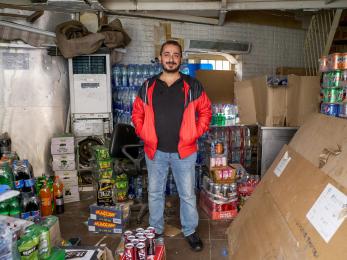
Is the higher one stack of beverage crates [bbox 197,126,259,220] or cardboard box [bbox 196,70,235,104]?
cardboard box [bbox 196,70,235,104]

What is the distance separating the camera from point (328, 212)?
1.49m

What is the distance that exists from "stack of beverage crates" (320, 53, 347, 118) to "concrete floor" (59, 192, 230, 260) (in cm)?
152

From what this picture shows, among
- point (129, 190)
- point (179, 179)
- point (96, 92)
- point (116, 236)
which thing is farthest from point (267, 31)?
point (116, 236)

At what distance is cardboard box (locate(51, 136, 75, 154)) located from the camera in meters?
4.05

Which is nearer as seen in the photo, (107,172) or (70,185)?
(107,172)

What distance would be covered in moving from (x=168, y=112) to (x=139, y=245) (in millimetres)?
1084

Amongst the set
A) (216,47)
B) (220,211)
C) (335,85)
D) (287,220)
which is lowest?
(220,211)

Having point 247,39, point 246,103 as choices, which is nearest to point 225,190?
point 246,103

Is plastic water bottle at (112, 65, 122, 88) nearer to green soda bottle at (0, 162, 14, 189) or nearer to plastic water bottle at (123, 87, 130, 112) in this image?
plastic water bottle at (123, 87, 130, 112)

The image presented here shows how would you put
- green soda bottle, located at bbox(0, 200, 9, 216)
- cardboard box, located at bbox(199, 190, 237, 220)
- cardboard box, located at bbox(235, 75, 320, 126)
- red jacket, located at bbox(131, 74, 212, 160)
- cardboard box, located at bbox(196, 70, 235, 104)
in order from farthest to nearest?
cardboard box, located at bbox(196, 70, 235, 104), cardboard box, located at bbox(235, 75, 320, 126), cardboard box, located at bbox(199, 190, 237, 220), red jacket, located at bbox(131, 74, 212, 160), green soda bottle, located at bbox(0, 200, 9, 216)

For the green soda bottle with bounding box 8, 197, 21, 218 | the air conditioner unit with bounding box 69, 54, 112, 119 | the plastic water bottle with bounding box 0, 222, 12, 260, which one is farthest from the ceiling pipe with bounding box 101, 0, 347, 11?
the plastic water bottle with bounding box 0, 222, 12, 260

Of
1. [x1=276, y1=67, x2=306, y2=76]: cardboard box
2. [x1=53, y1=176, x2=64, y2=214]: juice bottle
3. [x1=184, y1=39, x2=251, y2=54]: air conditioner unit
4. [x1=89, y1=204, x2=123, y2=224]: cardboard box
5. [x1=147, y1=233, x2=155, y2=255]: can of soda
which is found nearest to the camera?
[x1=147, y1=233, x2=155, y2=255]: can of soda

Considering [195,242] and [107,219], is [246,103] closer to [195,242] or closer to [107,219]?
[195,242]

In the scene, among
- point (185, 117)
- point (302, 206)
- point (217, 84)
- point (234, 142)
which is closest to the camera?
point (302, 206)
